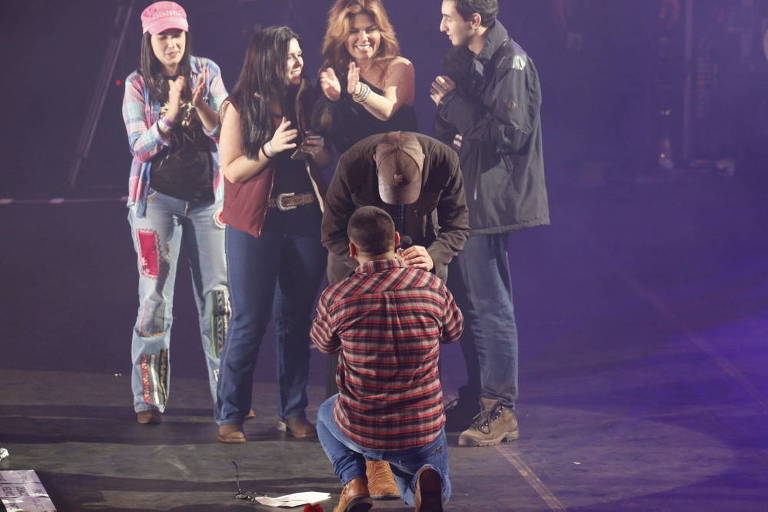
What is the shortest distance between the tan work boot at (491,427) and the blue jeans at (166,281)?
4.17ft

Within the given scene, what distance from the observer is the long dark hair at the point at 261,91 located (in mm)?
5770

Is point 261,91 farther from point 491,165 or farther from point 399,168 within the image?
point 491,165

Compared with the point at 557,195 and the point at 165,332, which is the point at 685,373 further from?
the point at 557,195

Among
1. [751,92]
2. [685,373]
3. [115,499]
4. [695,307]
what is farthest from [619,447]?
[751,92]

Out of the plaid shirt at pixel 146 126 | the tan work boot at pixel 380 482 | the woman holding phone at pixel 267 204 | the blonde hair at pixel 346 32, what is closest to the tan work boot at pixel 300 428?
the woman holding phone at pixel 267 204

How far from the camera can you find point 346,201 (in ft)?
17.0

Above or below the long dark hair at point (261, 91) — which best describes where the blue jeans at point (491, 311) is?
below

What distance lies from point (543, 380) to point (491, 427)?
3.77ft

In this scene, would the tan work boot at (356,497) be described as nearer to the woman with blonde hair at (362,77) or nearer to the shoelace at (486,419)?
the shoelace at (486,419)

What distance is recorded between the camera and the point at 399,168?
5.09m

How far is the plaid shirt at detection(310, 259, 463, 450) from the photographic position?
4.27m

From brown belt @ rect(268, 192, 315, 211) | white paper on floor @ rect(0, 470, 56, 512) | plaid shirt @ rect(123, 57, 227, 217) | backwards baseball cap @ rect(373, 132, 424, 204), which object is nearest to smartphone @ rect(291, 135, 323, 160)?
brown belt @ rect(268, 192, 315, 211)

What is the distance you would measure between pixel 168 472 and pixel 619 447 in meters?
2.00

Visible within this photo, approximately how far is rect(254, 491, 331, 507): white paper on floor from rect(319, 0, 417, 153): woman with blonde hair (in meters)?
1.75
